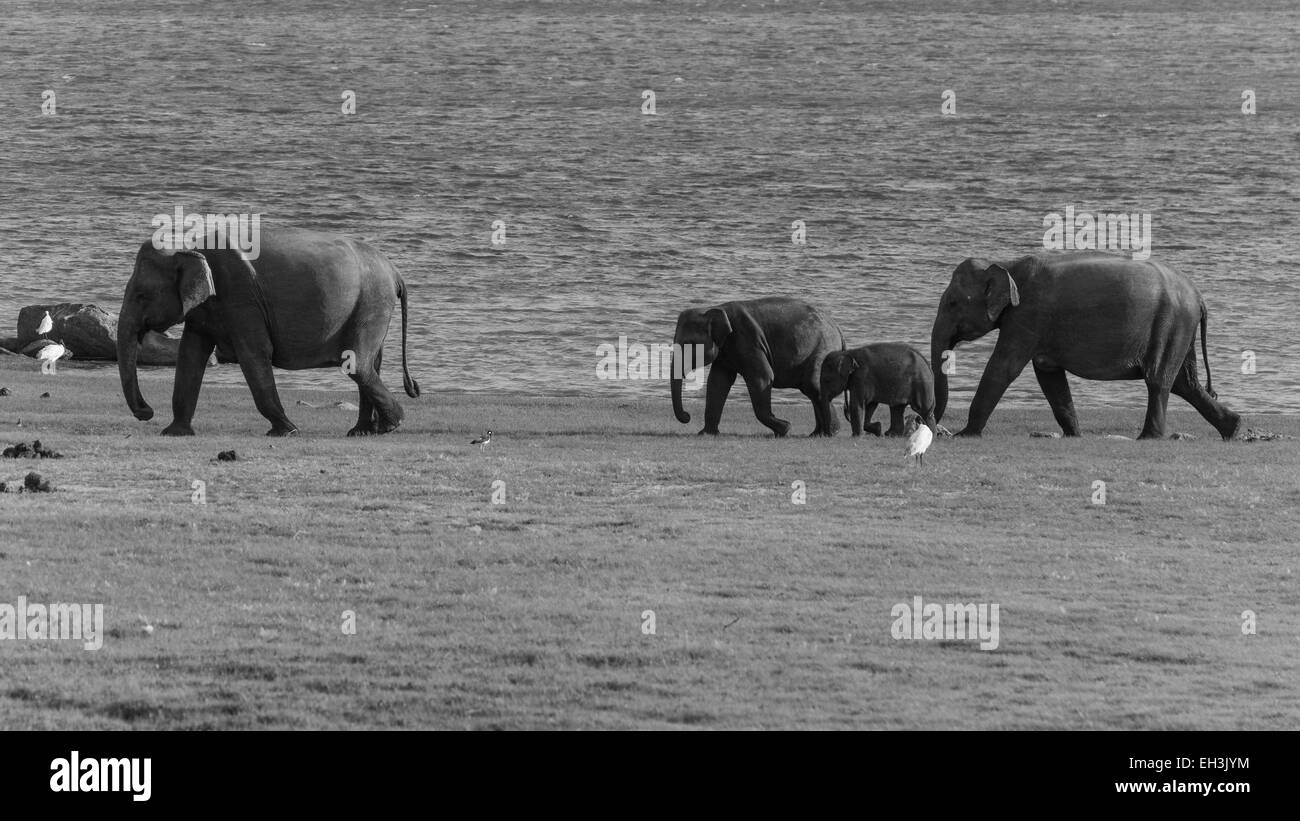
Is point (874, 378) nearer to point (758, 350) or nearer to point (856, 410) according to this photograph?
point (856, 410)

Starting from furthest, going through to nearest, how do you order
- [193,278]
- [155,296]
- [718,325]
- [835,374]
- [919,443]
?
[718,325]
[835,374]
[155,296]
[193,278]
[919,443]

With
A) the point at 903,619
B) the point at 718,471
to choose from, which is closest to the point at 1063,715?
the point at 903,619

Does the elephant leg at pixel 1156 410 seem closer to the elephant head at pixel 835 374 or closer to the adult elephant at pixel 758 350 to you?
the elephant head at pixel 835 374

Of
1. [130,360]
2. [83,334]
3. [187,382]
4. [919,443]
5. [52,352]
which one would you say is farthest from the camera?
[83,334]

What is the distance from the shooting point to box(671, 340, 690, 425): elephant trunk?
25.5 meters

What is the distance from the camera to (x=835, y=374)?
25172mm

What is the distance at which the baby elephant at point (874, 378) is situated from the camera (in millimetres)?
25094

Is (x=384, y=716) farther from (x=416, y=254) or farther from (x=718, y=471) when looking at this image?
(x=416, y=254)

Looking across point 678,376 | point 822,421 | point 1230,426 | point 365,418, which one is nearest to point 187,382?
point 365,418

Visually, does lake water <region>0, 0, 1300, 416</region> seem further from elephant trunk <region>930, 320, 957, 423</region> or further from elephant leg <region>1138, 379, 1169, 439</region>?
elephant leg <region>1138, 379, 1169, 439</region>

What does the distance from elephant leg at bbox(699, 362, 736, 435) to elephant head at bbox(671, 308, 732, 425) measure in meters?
0.32

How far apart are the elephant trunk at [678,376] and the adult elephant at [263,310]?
366 centimetres

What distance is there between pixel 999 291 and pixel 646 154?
138ft

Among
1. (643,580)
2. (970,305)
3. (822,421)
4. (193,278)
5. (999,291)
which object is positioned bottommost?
(822,421)
